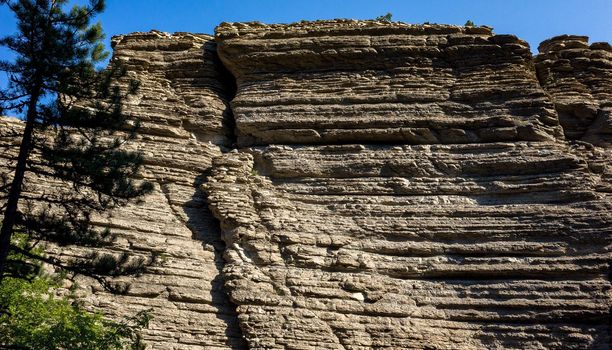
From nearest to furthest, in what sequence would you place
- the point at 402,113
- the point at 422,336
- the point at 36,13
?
the point at 36,13
the point at 422,336
the point at 402,113

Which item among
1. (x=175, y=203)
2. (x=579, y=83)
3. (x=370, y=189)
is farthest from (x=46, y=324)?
(x=579, y=83)

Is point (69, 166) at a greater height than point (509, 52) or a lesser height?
lesser

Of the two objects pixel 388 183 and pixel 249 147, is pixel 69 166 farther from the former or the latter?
pixel 388 183

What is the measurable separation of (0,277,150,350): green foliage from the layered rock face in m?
3.61

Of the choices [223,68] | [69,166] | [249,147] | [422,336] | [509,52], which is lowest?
[422,336]

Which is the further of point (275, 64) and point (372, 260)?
point (275, 64)

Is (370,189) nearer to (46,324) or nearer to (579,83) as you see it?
(579,83)

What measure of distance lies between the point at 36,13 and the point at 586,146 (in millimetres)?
13911

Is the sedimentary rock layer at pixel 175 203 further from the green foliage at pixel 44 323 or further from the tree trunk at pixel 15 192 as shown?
the tree trunk at pixel 15 192

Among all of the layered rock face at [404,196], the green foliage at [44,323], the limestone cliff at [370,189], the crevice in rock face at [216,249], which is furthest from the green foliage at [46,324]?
the layered rock face at [404,196]

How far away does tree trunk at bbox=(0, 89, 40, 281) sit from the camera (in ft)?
33.3

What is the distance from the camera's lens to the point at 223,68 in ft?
66.4

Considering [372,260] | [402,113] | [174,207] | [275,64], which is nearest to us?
[372,260]

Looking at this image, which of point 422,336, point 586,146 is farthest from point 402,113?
point 422,336
